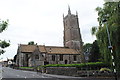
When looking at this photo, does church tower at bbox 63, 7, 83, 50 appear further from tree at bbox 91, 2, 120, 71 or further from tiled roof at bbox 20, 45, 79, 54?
tree at bbox 91, 2, 120, 71

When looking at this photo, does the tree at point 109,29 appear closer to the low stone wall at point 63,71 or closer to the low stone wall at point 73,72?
the low stone wall at point 73,72

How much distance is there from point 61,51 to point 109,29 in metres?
44.1

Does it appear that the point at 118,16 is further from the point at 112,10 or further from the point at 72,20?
the point at 72,20

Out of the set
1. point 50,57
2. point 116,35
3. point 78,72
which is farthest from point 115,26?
point 50,57

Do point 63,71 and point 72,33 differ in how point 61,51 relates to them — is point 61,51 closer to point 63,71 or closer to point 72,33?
point 72,33

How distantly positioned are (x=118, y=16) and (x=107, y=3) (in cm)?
280

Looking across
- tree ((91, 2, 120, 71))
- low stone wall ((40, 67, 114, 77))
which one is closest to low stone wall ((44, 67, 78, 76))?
low stone wall ((40, 67, 114, 77))

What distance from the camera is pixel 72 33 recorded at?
213 ft

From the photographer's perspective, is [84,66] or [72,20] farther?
[72,20]

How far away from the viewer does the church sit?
5220cm

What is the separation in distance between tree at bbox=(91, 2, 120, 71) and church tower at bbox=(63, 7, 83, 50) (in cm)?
4570

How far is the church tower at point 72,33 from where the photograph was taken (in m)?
64.4

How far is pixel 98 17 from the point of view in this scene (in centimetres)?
1828

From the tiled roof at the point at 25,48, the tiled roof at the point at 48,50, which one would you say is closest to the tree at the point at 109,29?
the tiled roof at the point at 48,50
